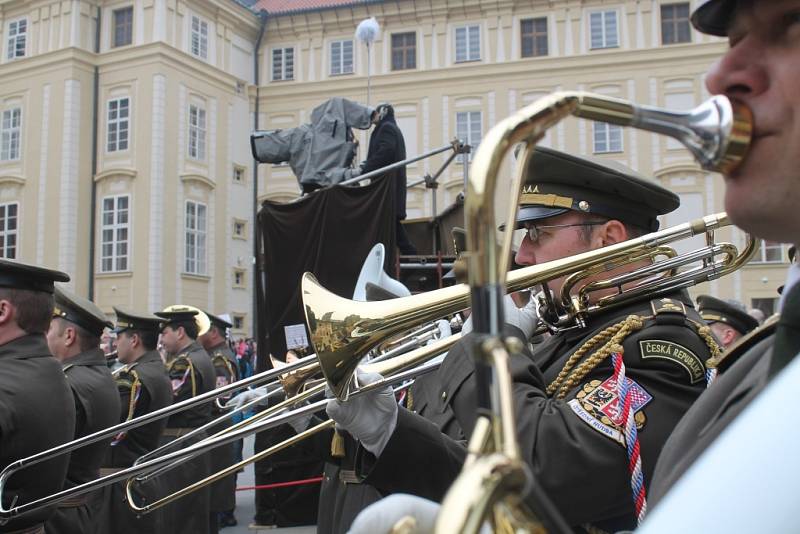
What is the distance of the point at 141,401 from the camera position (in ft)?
18.3

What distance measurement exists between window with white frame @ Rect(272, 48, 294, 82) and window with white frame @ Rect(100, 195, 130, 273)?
6439 millimetres

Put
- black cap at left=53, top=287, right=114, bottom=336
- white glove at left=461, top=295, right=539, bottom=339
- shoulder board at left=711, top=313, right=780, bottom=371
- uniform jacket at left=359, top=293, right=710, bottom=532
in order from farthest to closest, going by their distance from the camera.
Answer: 1. black cap at left=53, top=287, right=114, bottom=336
2. white glove at left=461, top=295, right=539, bottom=339
3. uniform jacket at left=359, top=293, right=710, bottom=532
4. shoulder board at left=711, top=313, right=780, bottom=371

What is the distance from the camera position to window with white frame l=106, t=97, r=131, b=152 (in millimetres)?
22391

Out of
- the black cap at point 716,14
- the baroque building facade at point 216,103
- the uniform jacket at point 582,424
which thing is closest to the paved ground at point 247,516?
the uniform jacket at point 582,424

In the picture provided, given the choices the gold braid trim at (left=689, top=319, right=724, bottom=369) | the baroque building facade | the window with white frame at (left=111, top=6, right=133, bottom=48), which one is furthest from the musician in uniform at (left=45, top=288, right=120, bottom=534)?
the window with white frame at (left=111, top=6, right=133, bottom=48)

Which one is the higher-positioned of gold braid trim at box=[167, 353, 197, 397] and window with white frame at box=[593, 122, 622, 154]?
window with white frame at box=[593, 122, 622, 154]

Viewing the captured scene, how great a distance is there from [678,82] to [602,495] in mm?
22605

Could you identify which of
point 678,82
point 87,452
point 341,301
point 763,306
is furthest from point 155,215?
point 341,301

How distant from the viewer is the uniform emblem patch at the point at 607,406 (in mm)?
1704

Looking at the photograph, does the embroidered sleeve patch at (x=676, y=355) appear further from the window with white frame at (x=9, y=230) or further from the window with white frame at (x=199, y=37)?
the window with white frame at (x=9, y=230)

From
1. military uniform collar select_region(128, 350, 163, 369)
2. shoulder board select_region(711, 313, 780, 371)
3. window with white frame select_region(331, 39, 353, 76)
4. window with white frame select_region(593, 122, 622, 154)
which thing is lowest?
military uniform collar select_region(128, 350, 163, 369)

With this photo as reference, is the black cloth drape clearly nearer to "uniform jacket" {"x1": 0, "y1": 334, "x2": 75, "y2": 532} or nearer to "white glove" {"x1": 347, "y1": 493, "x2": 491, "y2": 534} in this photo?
"uniform jacket" {"x1": 0, "y1": 334, "x2": 75, "y2": 532}

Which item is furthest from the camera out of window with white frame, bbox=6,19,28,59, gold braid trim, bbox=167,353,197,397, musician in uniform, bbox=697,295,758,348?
window with white frame, bbox=6,19,28,59

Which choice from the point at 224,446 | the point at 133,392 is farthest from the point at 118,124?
the point at 133,392
